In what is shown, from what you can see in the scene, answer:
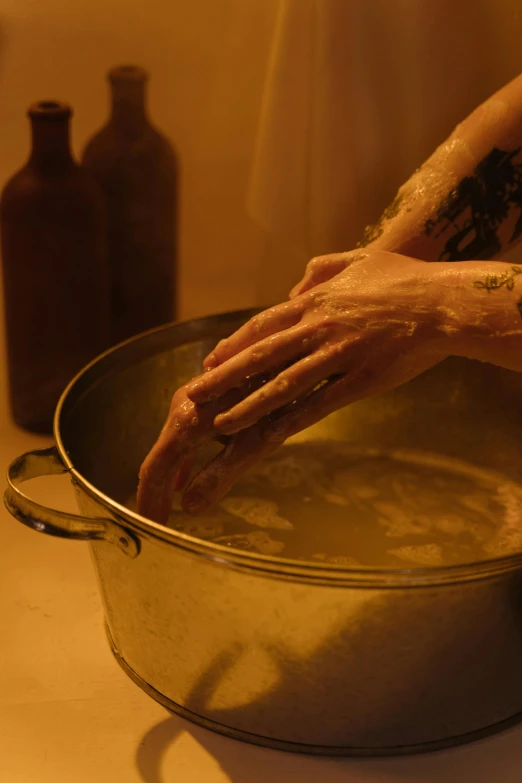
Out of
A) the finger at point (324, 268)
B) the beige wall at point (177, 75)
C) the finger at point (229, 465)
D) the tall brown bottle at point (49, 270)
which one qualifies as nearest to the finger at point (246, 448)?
the finger at point (229, 465)

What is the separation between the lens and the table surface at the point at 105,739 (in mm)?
636

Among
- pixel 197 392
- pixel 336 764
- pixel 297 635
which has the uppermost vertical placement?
pixel 197 392

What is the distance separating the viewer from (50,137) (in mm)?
937

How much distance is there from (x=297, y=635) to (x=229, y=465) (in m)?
0.14

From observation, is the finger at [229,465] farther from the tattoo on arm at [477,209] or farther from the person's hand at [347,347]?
the tattoo on arm at [477,209]

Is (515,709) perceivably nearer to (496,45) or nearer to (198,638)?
(198,638)

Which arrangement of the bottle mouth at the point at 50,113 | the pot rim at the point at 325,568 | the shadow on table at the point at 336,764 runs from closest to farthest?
the pot rim at the point at 325,568, the shadow on table at the point at 336,764, the bottle mouth at the point at 50,113

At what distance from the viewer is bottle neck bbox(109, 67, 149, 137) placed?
1045 mm

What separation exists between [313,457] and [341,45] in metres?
0.42

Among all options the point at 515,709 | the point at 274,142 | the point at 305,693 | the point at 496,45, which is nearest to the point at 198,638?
the point at 305,693

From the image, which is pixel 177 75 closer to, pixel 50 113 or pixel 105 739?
pixel 50 113

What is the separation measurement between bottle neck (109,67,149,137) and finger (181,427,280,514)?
0.50 metres

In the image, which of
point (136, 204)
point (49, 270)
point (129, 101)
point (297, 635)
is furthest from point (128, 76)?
point (297, 635)

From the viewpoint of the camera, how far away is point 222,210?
1219 millimetres
